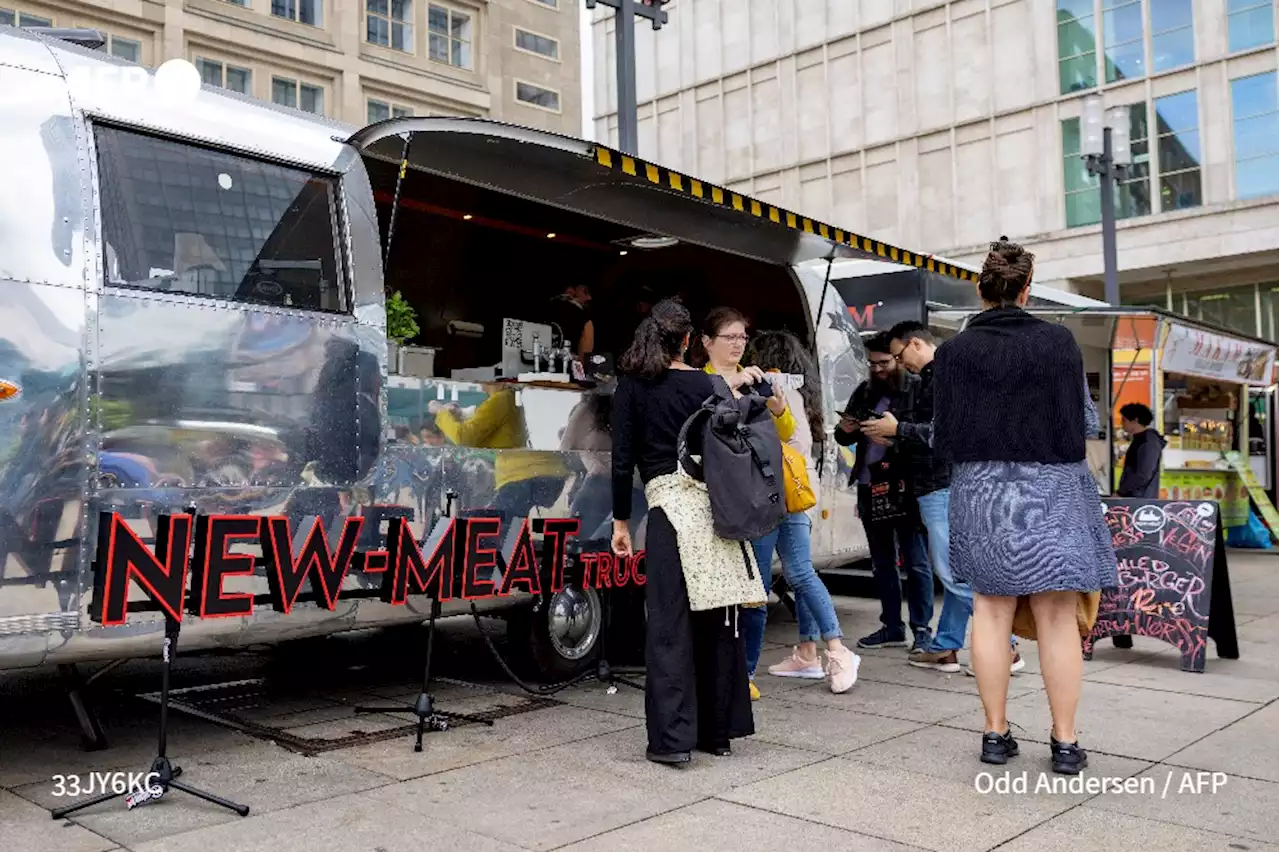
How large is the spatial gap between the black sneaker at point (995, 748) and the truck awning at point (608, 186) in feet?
9.95

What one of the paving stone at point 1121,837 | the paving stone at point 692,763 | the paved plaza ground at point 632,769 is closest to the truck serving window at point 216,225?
the paved plaza ground at point 632,769

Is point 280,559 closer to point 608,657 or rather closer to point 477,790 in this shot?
point 477,790

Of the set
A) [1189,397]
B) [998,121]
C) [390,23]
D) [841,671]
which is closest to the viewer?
[841,671]

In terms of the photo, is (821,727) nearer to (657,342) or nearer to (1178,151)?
(657,342)

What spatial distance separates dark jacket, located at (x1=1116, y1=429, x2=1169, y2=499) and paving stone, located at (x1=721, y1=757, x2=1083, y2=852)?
7.40 m

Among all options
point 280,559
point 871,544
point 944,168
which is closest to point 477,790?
point 280,559

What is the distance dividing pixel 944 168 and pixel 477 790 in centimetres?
3164

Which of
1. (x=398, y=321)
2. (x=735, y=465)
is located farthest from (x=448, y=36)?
(x=735, y=465)

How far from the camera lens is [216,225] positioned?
4.53m

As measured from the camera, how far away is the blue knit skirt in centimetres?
424

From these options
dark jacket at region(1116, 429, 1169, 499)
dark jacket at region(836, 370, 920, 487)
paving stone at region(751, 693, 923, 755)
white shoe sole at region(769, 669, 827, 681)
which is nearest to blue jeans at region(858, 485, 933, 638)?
dark jacket at region(836, 370, 920, 487)

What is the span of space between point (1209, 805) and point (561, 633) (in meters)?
3.17

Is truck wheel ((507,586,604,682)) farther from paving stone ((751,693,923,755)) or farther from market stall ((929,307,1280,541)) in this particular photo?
market stall ((929,307,1280,541))

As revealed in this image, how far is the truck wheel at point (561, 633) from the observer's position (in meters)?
5.92
